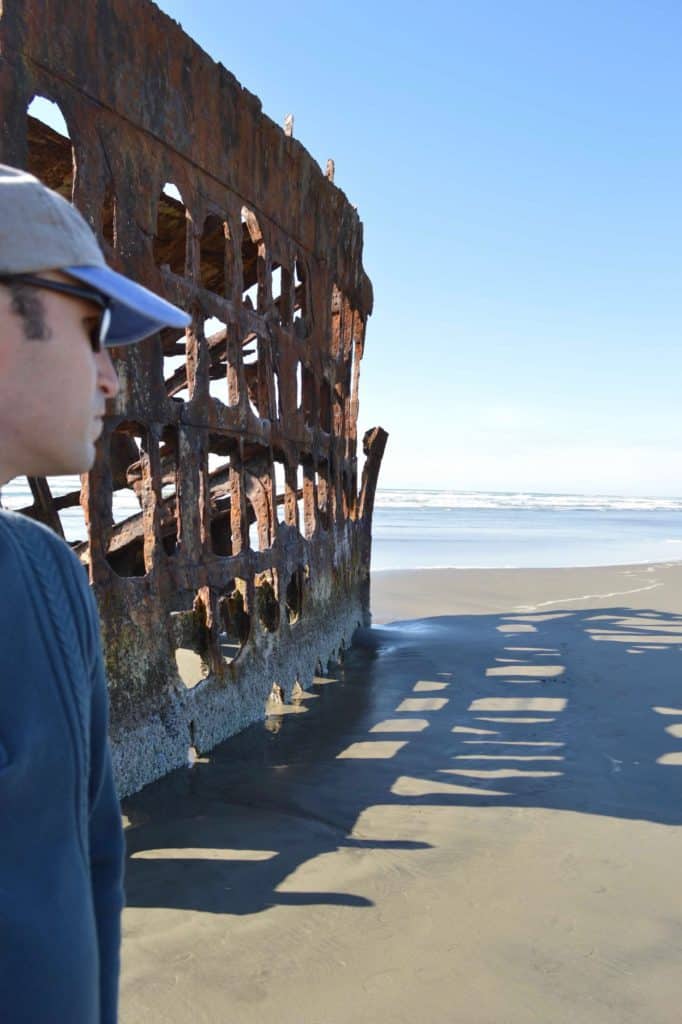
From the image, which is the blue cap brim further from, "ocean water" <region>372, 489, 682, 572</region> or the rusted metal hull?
"ocean water" <region>372, 489, 682, 572</region>

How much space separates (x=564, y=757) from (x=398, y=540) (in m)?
19.9

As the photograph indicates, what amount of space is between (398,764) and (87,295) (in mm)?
4487

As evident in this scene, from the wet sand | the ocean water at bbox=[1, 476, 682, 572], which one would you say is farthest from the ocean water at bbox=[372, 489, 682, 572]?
the wet sand

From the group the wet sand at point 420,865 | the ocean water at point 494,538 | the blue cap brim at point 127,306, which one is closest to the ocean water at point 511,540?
the ocean water at point 494,538

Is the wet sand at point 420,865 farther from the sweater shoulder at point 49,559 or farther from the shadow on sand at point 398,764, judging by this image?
the sweater shoulder at point 49,559

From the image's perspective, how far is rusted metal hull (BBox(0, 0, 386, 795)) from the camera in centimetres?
400

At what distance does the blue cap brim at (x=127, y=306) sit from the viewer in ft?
3.20

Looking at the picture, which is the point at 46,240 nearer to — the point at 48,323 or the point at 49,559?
the point at 48,323

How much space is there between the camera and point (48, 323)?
965 millimetres

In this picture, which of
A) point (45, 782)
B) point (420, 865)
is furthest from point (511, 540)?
point (45, 782)

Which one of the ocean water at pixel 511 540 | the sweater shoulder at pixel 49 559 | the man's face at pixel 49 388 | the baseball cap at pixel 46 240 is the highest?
the baseball cap at pixel 46 240

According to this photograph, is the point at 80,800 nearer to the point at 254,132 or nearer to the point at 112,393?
the point at 112,393

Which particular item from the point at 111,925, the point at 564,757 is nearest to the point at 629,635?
the point at 564,757

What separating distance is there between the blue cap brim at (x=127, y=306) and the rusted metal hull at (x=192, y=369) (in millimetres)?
2758
